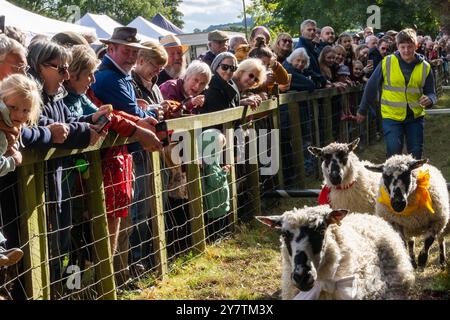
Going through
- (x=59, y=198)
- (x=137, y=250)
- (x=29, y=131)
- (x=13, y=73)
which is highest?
(x=13, y=73)

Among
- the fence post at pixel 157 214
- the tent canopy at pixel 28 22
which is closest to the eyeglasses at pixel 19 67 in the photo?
the fence post at pixel 157 214

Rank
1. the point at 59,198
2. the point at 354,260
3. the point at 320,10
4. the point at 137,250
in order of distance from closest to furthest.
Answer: the point at 354,260, the point at 59,198, the point at 137,250, the point at 320,10

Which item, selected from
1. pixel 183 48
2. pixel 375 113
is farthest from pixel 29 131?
pixel 375 113

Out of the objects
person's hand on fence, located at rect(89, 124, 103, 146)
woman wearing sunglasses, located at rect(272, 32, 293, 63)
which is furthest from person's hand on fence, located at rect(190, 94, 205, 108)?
woman wearing sunglasses, located at rect(272, 32, 293, 63)

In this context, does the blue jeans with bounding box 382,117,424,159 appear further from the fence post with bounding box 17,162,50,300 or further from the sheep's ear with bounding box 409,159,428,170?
the fence post with bounding box 17,162,50,300

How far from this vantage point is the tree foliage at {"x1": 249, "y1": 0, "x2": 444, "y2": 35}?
3045 cm

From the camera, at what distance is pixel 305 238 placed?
4.23 m

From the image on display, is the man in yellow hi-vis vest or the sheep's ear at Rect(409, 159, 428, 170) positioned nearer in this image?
the sheep's ear at Rect(409, 159, 428, 170)

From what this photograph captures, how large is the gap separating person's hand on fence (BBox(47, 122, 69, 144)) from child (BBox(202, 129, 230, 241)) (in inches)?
101

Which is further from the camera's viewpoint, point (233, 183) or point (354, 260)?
point (233, 183)

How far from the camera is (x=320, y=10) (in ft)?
111

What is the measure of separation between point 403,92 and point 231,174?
263 centimetres
